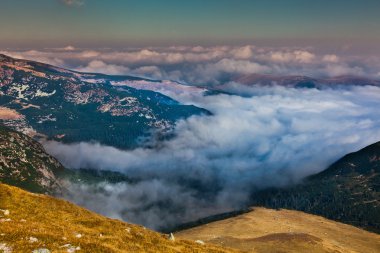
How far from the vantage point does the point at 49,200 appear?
84625mm

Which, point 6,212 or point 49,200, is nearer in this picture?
point 6,212

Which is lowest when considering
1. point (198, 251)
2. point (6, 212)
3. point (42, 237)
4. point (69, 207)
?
point (69, 207)

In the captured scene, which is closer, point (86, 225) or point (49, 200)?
point (86, 225)

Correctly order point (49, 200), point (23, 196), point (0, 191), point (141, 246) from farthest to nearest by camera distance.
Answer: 1. point (49, 200)
2. point (23, 196)
3. point (0, 191)
4. point (141, 246)

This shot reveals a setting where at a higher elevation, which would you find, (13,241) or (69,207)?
(13,241)

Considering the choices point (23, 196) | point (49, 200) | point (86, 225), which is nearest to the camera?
point (86, 225)

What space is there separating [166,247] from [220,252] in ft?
44.3

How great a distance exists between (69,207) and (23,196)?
68.1 feet

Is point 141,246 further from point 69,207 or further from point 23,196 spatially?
point 69,207

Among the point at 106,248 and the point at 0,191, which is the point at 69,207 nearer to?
the point at 0,191

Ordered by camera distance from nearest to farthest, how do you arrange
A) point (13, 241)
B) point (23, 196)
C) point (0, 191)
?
point (13, 241)
point (0, 191)
point (23, 196)

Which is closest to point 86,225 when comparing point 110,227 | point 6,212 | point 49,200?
point 110,227

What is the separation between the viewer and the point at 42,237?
1430 inches

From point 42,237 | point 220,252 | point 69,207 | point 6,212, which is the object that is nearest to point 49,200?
point 69,207
